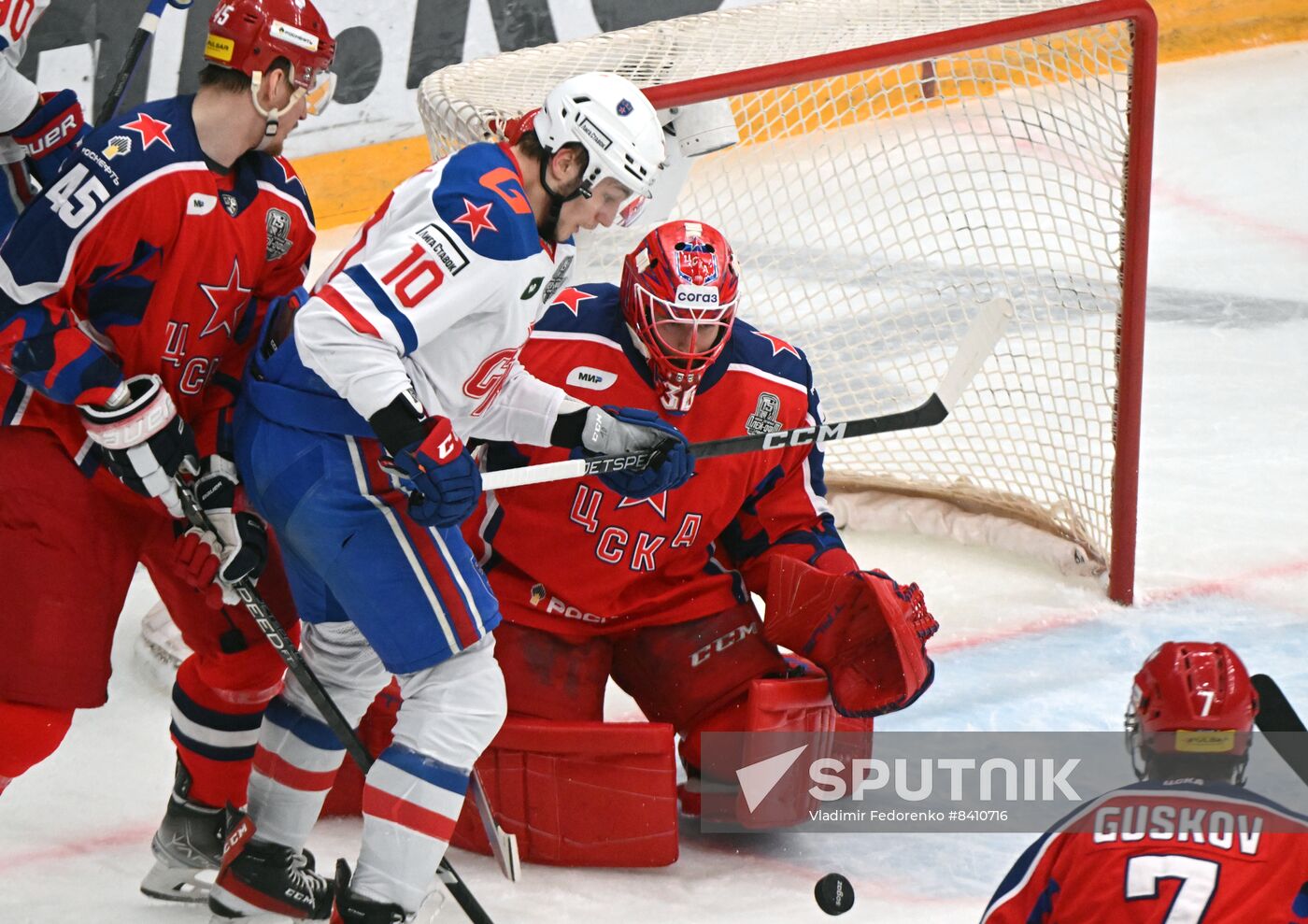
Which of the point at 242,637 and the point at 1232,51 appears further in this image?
the point at 1232,51

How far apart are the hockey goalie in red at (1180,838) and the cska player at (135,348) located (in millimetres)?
1203

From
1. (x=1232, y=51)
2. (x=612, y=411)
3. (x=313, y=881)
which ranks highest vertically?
(x=1232, y=51)

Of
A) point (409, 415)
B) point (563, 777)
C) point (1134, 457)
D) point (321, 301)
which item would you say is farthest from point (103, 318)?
point (1134, 457)

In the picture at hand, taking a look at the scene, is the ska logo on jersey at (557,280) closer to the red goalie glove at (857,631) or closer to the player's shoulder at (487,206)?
the player's shoulder at (487,206)

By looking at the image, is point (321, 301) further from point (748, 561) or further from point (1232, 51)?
point (1232, 51)

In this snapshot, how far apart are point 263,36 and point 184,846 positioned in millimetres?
1239

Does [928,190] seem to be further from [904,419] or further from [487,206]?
[487,206]

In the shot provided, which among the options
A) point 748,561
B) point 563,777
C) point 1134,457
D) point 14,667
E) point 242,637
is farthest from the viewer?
point 1134,457

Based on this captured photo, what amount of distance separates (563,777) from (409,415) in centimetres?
82

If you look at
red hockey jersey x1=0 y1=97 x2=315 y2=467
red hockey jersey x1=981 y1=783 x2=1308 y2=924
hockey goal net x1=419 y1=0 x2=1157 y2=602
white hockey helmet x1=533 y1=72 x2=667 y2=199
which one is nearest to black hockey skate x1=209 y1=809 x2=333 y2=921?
red hockey jersey x1=0 y1=97 x2=315 y2=467

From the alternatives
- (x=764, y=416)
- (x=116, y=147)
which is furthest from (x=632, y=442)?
(x=116, y=147)

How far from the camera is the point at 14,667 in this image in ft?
7.50

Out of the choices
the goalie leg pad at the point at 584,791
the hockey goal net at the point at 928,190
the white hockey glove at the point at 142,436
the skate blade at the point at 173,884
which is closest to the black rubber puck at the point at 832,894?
the goalie leg pad at the point at 584,791

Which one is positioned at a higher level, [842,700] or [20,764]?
[842,700]
